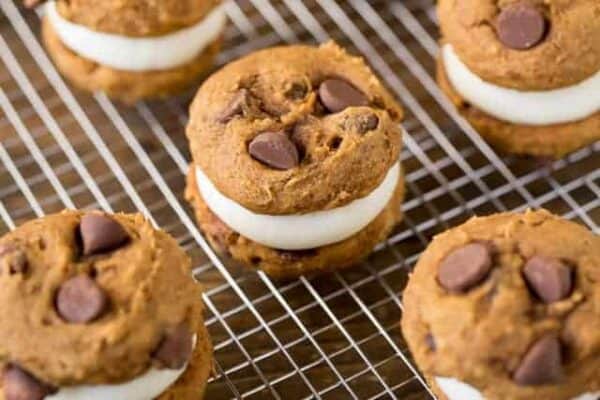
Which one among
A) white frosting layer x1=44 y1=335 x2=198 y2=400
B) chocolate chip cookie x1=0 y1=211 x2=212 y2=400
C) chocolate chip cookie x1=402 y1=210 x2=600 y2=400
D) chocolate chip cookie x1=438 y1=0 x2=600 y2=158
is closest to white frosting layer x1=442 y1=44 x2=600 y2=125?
chocolate chip cookie x1=438 y1=0 x2=600 y2=158

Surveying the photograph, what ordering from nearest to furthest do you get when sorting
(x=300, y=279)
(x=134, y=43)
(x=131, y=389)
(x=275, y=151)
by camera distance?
(x=131, y=389), (x=275, y=151), (x=300, y=279), (x=134, y=43)

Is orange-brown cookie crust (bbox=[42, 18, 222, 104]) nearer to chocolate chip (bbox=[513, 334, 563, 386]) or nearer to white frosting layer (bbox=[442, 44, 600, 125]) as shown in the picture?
white frosting layer (bbox=[442, 44, 600, 125])

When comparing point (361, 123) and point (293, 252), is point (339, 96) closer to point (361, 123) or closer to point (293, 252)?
point (361, 123)

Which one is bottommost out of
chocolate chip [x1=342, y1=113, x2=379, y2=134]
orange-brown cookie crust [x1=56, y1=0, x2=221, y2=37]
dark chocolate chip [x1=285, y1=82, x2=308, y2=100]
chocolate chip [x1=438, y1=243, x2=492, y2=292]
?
chocolate chip [x1=438, y1=243, x2=492, y2=292]

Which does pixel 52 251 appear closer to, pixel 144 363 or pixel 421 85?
pixel 144 363

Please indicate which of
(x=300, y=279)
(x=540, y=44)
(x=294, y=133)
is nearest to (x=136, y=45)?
(x=294, y=133)

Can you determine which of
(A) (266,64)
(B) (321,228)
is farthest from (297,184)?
(A) (266,64)
